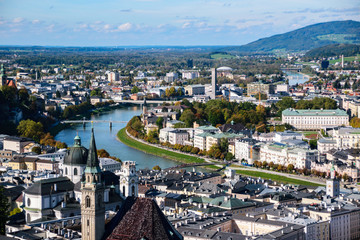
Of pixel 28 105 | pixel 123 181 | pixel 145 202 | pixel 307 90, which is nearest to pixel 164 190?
pixel 123 181

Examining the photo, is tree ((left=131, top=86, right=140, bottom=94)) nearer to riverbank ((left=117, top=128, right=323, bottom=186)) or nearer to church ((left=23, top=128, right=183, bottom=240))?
riverbank ((left=117, top=128, right=323, bottom=186))

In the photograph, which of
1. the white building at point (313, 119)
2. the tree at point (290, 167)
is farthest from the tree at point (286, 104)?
the tree at point (290, 167)

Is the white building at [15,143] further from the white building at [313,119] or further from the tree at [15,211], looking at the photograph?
the white building at [313,119]

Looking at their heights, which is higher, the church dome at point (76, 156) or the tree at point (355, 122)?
the church dome at point (76, 156)

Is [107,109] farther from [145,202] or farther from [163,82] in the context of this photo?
[145,202]

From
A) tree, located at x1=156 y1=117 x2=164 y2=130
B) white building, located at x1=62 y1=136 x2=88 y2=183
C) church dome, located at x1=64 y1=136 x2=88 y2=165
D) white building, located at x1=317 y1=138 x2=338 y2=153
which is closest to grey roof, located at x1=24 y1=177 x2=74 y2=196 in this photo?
white building, located at x1=62 y1=136 x2=88 y2=183

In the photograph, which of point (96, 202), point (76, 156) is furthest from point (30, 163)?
point (96, 202)

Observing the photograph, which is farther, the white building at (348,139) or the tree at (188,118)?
the tree at (188,118)
